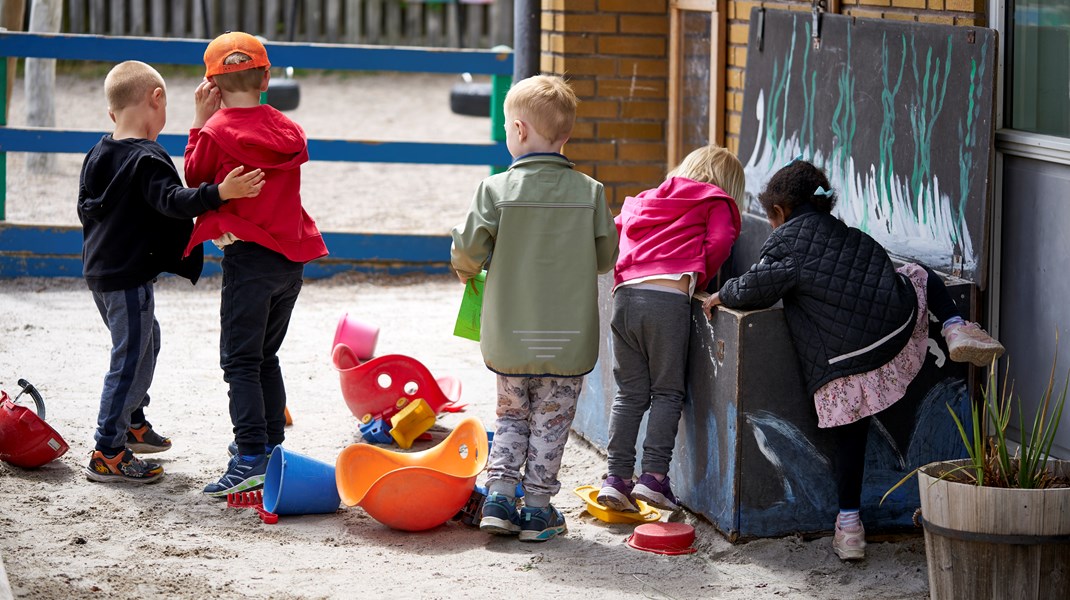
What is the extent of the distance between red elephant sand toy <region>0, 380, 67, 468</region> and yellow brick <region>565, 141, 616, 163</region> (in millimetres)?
3350

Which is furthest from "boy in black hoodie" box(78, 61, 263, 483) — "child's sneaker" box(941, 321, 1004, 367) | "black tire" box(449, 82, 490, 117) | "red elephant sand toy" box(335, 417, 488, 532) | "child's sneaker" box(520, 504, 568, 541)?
"black tire" box(449, 82, 490, 117)

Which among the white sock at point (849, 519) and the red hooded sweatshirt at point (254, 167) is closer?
the white sock at point (849, 519)

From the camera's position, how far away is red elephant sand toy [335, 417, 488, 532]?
4133 millimetres

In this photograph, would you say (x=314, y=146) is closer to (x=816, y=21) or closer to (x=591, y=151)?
(x=591, y=151)

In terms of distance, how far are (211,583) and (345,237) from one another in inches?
200

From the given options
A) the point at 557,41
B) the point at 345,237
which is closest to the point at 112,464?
the point at 557,41

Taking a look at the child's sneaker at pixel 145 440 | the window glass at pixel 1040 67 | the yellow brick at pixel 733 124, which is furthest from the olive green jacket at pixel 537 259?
the yellow brick at pixel 733 124

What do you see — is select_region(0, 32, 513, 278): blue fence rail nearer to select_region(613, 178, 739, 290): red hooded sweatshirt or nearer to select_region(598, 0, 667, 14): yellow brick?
select_region(598, 0, 667, 14): yellow brick

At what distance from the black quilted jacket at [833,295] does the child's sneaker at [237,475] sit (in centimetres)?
177

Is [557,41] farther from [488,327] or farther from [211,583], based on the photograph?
[211,583]

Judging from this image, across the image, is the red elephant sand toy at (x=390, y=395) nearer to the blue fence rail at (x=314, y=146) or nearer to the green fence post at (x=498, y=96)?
the blue fence rail at (x=314, y=146)

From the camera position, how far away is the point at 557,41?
7.12m

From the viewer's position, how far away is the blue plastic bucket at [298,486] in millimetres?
4316

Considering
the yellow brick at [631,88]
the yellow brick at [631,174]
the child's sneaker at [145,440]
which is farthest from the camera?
the yellow brick at [631,174]
